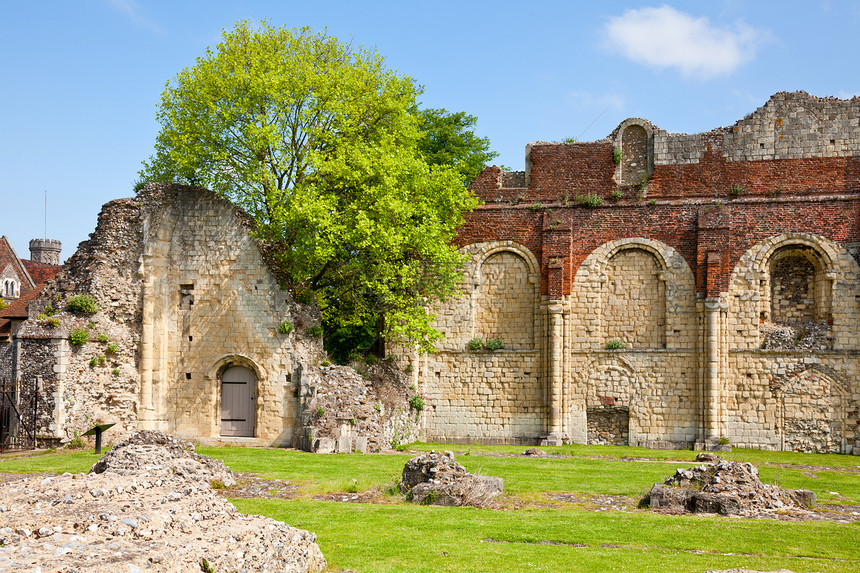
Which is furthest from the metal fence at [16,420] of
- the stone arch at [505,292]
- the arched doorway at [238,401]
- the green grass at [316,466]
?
the stone arch at [505,292]

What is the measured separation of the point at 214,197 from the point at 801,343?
17.7 meters

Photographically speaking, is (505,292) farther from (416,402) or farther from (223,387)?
(223,387)

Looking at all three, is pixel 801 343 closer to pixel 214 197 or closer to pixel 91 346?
pixel 214 197

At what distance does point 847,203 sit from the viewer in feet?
83.1

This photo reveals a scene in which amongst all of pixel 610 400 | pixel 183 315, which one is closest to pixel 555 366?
pixel 610 400

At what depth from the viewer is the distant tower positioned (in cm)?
5544

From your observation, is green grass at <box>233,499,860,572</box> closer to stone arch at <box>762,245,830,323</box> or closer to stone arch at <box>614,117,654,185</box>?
stone arch at <box>762,245,830,323</box>

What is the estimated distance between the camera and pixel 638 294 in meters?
26.4

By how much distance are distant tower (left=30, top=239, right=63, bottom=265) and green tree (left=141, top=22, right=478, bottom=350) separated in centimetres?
3332

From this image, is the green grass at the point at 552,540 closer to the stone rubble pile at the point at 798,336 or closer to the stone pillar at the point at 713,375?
the stone pillar at the point at 713,375

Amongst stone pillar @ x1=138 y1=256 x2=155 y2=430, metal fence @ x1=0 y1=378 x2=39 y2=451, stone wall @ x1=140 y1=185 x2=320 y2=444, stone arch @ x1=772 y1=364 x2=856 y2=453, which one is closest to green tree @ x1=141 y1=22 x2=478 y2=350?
stone wall @ x1=140 y1=185 x2=320 y2=444

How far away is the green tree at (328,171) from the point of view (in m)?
23.6

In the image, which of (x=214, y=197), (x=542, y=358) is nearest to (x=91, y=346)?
(x=214, y=197)

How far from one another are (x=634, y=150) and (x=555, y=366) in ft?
24.3
